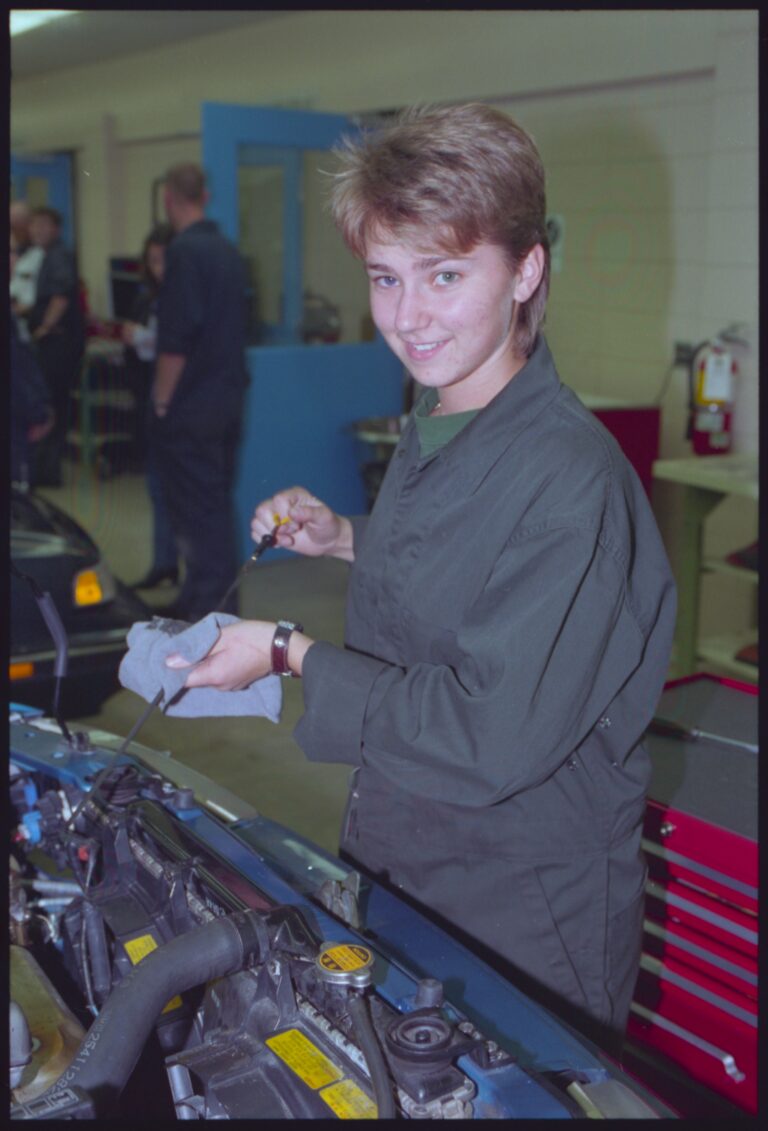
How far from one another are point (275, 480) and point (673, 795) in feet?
13.0

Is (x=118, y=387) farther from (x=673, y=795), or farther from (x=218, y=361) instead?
(x=673, y=795)

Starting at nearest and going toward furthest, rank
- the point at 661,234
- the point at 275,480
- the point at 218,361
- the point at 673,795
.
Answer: the point at 673,795 → the point at 218,361 → the point at 661,234 → the point at 275,480

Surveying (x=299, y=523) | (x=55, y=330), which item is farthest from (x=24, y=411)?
(x=299, y=523)

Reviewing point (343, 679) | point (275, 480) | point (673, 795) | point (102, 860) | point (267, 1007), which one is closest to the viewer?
point (267, 1007)

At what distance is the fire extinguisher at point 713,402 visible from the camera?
423 cm

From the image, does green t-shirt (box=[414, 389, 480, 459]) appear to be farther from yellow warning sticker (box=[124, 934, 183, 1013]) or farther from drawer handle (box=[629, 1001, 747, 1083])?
drawer handle (box=[629, 1001, 747, 1083])

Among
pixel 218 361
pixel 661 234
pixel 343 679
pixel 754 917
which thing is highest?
pixel 661 234

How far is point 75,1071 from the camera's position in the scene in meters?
0.89

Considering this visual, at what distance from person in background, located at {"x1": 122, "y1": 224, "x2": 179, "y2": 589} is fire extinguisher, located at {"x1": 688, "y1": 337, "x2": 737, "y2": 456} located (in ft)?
7.31

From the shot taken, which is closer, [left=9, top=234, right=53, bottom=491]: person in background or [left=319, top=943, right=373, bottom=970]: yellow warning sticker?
[left=319, top=943, right=373, bottom=970]: yellow warning sticker

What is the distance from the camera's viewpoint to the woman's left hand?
3.90 ft

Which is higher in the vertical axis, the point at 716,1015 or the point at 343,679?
the point at 343,679

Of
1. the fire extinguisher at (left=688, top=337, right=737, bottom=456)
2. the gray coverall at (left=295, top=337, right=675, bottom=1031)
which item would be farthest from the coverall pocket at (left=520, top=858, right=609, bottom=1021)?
the fire extinguisher at (left=688, top=337, right=737, bottom=456)

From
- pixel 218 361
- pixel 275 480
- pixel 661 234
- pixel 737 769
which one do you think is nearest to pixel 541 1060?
pixel 737 769
